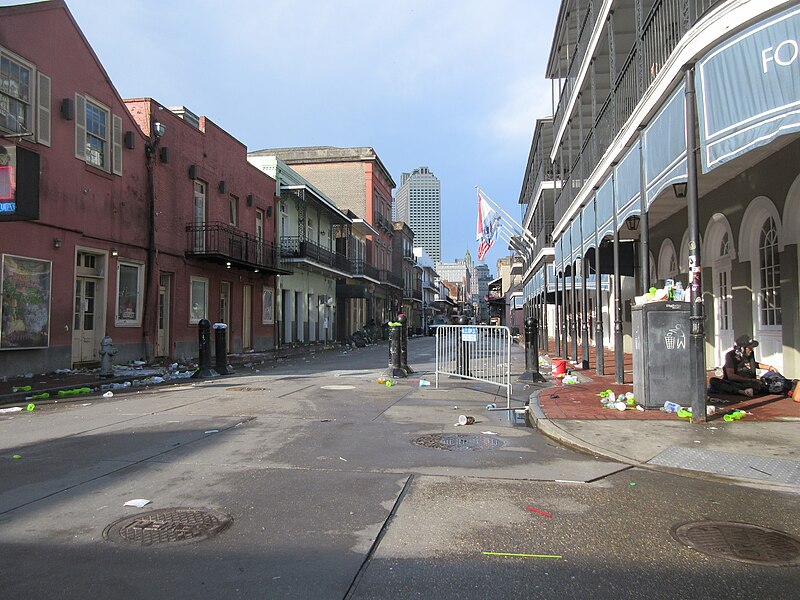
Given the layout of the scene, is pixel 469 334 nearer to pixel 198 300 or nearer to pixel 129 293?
pixel 129 293

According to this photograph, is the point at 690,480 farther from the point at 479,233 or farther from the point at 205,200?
the point at 479,233

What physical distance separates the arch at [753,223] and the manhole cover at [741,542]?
7.63 metres

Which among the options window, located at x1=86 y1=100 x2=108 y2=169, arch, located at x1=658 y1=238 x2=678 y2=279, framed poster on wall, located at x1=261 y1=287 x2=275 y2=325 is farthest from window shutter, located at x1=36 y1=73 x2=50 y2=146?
arch, located at x1=658 y1=238 x2=678 y2=279

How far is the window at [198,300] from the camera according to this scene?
21.3 m

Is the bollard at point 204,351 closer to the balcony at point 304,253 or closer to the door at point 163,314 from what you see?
the door at point 163,314

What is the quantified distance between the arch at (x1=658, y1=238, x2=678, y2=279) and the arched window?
3.98m

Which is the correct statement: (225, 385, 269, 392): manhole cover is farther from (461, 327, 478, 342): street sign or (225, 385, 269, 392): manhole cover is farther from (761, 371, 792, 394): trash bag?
(761, 371, 792, 394): trash bag

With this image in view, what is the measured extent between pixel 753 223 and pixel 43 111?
53.1ft

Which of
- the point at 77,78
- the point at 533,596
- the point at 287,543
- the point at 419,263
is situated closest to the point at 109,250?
the point at 77,78

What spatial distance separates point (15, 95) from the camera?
44.0 ft

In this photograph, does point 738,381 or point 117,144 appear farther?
point 117,144

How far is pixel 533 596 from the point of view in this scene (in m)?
3.06

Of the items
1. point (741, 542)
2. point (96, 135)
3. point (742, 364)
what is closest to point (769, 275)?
point (742, 364)

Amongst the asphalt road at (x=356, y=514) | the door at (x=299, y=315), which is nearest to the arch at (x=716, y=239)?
the asphalt road at (x=356, y=514)
